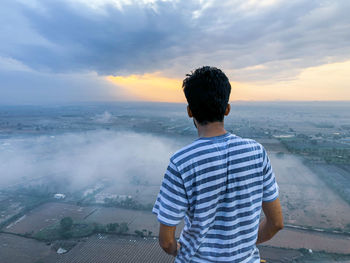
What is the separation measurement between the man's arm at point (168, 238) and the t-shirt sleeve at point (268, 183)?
0.33 meters

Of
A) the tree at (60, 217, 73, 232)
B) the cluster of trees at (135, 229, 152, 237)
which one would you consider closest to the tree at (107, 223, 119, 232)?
the cluster of trees at (135, 229, 152, 237)

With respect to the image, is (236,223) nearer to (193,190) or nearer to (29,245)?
(193,190)

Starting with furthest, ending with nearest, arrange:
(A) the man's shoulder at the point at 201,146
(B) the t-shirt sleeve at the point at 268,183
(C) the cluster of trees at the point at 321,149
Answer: (C) the cluster of trees at the point at 321,149 < (B) the t-shirt sleeve at the point at 268,183 < (A) the man's shoulder at the point at 201,146

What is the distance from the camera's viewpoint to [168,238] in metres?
0.68

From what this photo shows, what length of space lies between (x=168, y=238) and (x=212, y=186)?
0.76 feet

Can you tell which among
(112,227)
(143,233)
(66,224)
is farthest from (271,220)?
(66,224)

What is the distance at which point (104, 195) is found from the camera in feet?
40.3

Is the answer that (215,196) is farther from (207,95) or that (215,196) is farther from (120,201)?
(120,201)

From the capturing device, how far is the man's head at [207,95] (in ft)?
2.13

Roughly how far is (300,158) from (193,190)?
19709 mm

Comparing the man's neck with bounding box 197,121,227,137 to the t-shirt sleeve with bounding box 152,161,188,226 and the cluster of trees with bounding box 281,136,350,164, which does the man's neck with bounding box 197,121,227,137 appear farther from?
the cluster of trees with bounding box 281,136,350,164

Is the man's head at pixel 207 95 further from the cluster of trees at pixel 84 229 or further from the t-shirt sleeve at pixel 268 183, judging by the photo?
the cluster of trees at pixel 84 229

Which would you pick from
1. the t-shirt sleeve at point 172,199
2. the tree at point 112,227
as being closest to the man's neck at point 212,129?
the t-shirt sleeve at point 172,199

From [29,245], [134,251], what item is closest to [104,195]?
[29,245]
